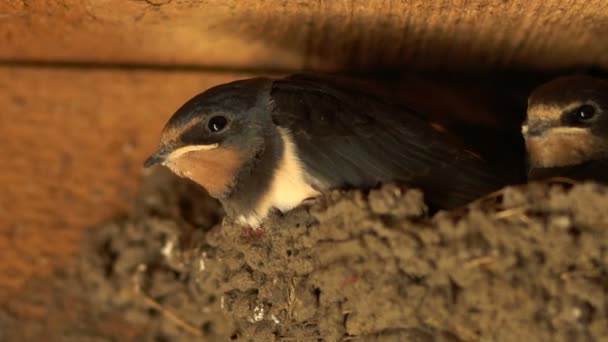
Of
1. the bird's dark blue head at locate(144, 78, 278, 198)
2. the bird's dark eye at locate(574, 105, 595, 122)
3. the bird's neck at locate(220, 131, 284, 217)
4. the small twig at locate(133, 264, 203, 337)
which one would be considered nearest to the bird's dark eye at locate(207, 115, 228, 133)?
the bird's dark blue head at locate(144, 78, 278, 198)

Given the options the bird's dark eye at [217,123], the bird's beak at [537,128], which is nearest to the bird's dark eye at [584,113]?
the bird's beak at [537,128]

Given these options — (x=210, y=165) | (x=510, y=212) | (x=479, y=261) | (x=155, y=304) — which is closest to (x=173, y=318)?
(x=155, y=304)

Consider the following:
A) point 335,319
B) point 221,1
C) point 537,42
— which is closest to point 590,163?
point 537,42

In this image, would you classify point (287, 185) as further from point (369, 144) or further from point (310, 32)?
point (310, 32)

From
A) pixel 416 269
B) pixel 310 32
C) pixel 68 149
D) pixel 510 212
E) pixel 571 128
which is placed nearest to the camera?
pixel 510 212

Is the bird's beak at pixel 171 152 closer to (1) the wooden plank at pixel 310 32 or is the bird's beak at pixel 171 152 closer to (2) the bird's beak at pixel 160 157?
(2) the bird's beak at pixel 160 157

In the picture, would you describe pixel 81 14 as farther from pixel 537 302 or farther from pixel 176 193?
pixel 537 302

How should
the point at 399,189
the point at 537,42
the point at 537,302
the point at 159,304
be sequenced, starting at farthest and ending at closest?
the point at 159,304 < the point at 537,42 < the point at 399,189 < the point at 537,302

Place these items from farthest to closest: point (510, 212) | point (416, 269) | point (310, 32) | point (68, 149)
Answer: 1. point (68, 149)
2. point (310, 32)
3. point (416, 269)
4. point (510, 212)
